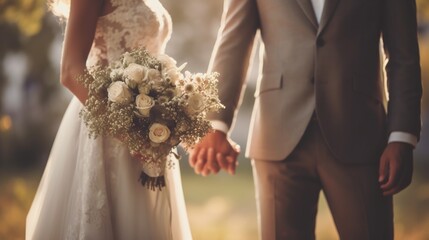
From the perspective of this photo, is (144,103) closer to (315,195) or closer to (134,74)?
(134,74)

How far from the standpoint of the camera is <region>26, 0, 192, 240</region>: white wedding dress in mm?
2092

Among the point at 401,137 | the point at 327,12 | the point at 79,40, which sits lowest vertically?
the point at 401,137

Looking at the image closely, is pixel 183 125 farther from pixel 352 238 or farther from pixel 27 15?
pixel 27 15

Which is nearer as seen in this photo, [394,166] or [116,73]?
[116,73]

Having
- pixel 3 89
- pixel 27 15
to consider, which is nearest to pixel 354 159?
pixel 27 15

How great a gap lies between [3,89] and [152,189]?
3.46 meters

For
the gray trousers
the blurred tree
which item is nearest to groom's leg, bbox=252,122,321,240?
the gray trousers

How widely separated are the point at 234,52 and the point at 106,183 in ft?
2.28

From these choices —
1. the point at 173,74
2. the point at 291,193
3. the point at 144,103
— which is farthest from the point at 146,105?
the point at 291,193

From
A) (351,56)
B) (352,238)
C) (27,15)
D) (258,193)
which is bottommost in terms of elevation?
(352,238)

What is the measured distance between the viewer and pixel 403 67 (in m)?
2.24

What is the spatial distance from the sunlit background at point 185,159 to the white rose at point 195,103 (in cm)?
217

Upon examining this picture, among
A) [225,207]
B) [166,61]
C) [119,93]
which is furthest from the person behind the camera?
[225,207]

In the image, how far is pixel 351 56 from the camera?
2223 millimetres
